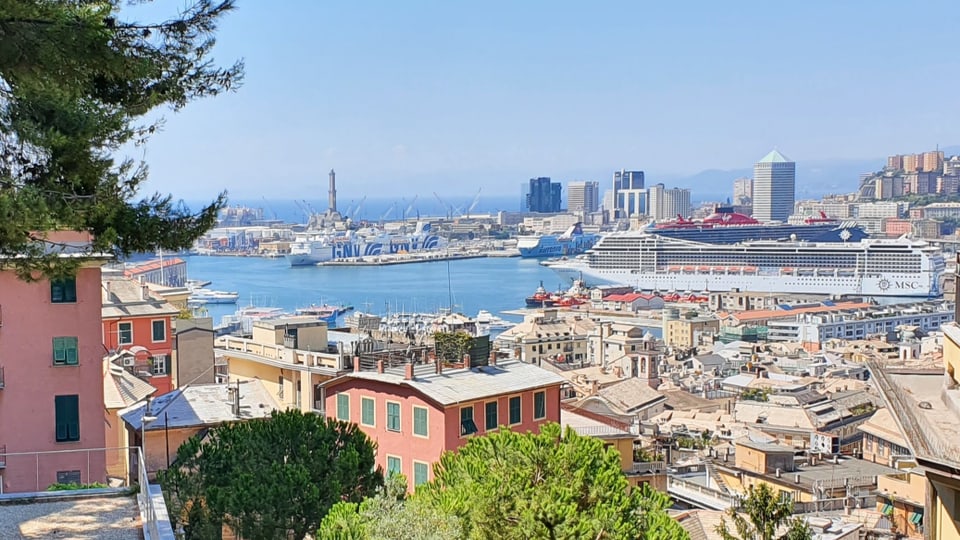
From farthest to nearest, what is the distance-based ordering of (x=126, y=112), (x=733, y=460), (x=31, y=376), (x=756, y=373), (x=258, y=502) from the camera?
(x=756, y=373), (x=733, y=460), (x=31, y=376), (x=258, y=502), (x=126, y=112)

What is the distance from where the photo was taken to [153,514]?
11.2ft

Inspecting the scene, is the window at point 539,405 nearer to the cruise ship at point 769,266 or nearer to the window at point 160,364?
the window at point 160,364

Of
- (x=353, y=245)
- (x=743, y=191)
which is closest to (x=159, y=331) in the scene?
(x=353, y=245)

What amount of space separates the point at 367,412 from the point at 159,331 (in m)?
3.91

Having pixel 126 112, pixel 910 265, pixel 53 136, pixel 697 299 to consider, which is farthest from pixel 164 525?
pixel 910 265

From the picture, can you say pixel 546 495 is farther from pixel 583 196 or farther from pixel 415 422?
pixel 583 196

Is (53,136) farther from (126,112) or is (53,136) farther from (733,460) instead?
(733,460)

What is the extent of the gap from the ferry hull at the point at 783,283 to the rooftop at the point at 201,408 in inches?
1897

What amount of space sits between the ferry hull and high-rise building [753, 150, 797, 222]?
6196cm

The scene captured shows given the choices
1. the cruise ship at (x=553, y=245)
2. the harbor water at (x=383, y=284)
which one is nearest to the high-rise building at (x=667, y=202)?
the cruise ship at (x=553, y=245)

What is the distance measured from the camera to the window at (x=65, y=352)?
6453 millimetres

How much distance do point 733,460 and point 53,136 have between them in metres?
10.3

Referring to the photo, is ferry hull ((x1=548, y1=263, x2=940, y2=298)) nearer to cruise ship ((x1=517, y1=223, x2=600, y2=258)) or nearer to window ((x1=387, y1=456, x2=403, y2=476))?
cruise ship ((x1=517, y1=223, x2=600, y2=258))

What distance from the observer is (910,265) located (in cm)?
5194
